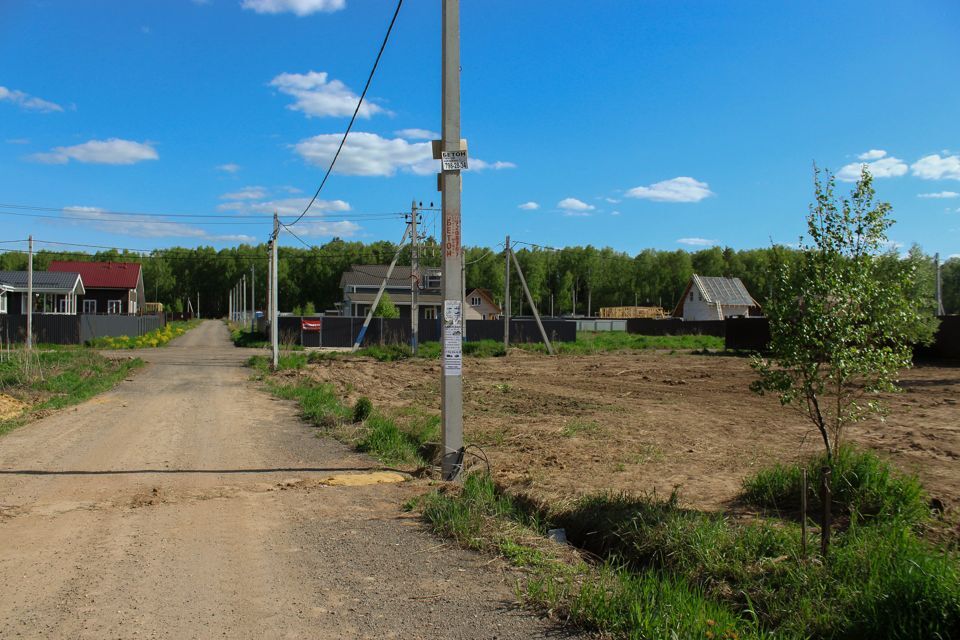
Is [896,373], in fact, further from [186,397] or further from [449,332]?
[186,397]

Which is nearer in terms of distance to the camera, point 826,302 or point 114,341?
point 826,302

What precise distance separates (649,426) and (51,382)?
15820mm

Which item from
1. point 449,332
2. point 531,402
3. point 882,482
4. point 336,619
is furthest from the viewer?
point 531,402

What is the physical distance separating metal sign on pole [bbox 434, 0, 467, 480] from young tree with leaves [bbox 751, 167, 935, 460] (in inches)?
144

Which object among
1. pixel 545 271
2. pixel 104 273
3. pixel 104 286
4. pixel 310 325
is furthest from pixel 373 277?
pixel 545 271

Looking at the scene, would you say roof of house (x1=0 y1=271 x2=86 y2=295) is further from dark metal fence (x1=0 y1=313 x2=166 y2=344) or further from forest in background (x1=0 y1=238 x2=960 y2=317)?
forest in background (x1=0 y1=238 x2=960 y2=317)

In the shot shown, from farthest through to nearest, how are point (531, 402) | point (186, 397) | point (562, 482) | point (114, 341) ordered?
point (114, 341)
point (186, 397)
point (531, 402)
point (562, 482)

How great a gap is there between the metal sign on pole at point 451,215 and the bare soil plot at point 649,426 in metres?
0.97

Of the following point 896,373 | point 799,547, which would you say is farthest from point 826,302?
point 799,547

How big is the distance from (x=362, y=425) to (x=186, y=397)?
771 cm

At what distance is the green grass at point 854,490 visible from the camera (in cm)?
618

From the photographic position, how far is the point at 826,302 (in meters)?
6.56

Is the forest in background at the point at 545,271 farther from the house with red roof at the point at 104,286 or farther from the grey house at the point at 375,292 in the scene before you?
the house with red roof at the point at 104,286

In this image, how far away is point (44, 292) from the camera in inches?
2137
